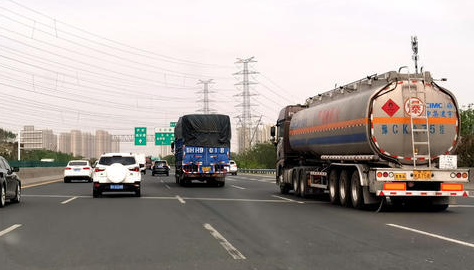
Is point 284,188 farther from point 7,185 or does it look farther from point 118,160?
point 7,185

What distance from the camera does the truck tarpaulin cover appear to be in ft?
101

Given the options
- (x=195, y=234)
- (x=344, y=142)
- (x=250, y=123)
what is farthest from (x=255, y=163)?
(x=195, y=234)

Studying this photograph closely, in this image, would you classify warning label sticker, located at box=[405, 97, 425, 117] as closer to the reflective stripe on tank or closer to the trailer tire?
the reflective stripe on tank

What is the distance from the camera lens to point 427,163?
15922 millimetres

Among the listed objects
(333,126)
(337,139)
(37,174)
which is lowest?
(37,174)

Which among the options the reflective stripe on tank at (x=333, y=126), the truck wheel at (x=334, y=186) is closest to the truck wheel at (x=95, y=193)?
the reflective stripe on tank at (x=333, y=126)

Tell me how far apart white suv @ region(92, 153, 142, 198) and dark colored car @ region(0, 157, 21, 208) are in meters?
3.28

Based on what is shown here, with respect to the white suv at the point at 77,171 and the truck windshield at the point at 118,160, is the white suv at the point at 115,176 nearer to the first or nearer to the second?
the truck windshield at the point at 118,160

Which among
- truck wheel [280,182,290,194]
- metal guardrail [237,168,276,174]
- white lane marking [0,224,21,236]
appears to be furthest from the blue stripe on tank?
metal guardrail [237,168,276,174]

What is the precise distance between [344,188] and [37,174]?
93.2ft

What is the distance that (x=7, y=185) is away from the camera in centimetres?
1783

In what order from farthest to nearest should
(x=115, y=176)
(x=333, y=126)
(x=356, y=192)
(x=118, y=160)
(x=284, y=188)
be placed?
1. (x=284, y=188)
2. (x=118, y=160)
3. (x=115, y=176)
4. (x=333, y=126)
5. (x=356, y=192)

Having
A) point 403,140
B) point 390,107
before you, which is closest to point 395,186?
point 403,140

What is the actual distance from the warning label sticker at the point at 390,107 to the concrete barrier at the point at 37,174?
24564 mm
